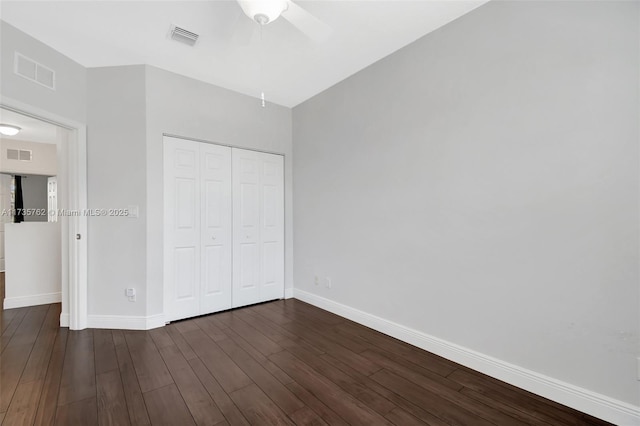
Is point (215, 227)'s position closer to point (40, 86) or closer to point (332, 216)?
point (332, 216)

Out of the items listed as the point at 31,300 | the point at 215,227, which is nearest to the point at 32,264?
the point at 31,300

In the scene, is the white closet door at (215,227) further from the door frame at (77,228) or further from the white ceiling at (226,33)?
the door frame at (77,228)

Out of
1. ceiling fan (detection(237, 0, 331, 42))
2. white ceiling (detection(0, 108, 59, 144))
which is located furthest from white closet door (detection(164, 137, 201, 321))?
white ceiling (detection(0, 108, 59, 144))

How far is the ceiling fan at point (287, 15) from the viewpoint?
5.82ft

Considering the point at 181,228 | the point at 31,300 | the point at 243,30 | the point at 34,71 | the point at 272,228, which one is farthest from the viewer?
the point at 272,228

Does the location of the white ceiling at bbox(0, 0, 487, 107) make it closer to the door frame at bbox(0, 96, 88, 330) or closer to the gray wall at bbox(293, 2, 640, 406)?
the gray wall at bbox(293, 2, 640, 406)

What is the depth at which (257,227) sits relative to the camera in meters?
3.84

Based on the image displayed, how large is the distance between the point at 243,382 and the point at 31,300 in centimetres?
367

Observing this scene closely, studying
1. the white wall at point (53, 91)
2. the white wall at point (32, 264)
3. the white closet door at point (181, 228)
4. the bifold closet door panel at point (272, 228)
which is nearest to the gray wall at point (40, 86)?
the white wall at point (53, 91)

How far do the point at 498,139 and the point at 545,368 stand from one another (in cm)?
162

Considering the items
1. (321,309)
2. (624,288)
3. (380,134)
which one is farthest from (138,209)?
(624,288)

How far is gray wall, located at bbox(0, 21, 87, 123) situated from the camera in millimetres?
2283

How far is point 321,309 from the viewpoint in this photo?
11.8 feet

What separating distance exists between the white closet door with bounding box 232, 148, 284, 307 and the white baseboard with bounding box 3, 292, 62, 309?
8.44 feet
